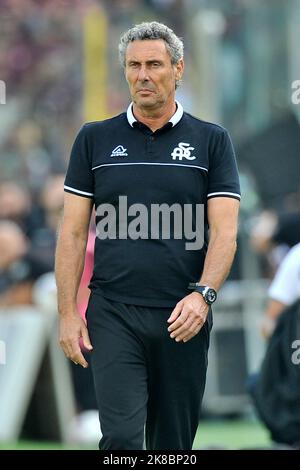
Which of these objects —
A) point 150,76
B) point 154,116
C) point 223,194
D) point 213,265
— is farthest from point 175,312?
point 150,76

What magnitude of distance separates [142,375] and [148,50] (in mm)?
1449

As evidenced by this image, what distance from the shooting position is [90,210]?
20.7 ft

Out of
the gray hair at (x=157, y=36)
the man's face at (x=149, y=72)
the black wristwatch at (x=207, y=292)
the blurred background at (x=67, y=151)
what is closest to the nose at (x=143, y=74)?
the man's face at (x=149, y=72)

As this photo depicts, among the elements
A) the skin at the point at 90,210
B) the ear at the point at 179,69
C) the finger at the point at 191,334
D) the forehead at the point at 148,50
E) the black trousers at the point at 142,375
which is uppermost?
the forehead at the point at 148,50

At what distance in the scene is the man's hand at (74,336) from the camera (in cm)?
612

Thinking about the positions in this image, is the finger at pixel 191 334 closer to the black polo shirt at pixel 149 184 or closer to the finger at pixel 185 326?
the finger at pixel 185 326

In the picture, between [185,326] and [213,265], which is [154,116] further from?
[185,326]

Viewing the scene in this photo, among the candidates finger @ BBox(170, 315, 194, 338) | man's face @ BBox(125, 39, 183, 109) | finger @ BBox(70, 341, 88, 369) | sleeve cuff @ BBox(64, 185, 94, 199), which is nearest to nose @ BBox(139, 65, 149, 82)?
man's face @ BBox(125, 39, 183, 109)

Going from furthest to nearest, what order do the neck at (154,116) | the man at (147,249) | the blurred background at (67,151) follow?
the blurred background at (67,151), the neck at (154,116), the man at (147,249)

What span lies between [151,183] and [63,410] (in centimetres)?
593

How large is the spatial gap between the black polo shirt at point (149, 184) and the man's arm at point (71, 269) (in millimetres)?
72

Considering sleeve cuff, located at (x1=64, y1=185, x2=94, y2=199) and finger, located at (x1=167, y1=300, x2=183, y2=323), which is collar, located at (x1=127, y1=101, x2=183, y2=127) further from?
finger, located at (x1=167, y1=300, x2=183, y2=323)
